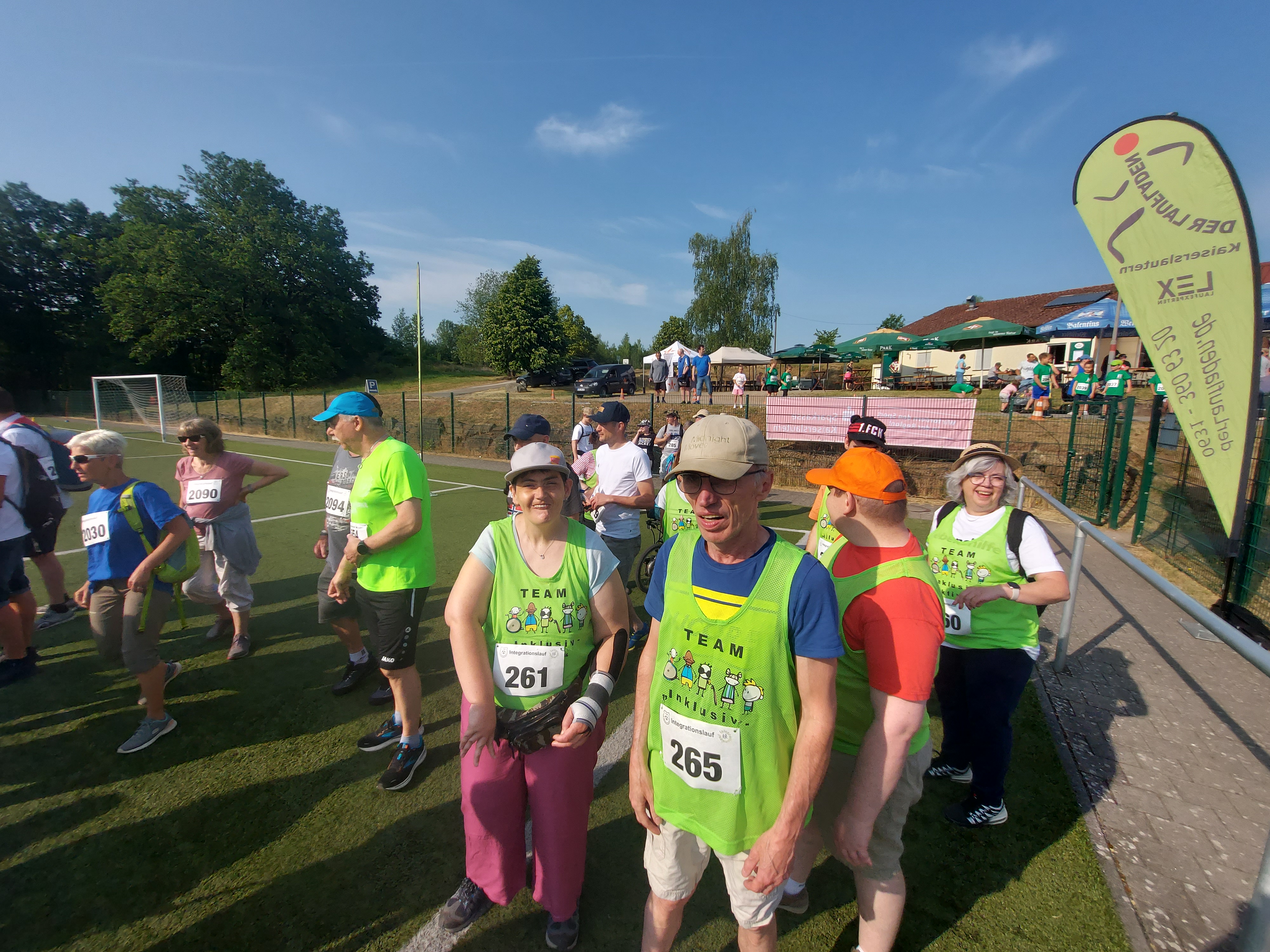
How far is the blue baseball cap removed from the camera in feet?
10.8

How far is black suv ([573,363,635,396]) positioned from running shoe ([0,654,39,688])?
72.6 ft

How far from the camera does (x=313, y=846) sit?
2.68 m

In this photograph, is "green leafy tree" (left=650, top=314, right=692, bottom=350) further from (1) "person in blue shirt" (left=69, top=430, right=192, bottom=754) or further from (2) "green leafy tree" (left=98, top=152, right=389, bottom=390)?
(1) "person in blue shirt" (left=69, top=430, right=192, bottom=754)

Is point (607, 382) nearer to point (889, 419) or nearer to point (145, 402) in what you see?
point (889, 419)

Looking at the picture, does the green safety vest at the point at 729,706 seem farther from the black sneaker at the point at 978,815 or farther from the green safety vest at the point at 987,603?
the black sneaker at the point at 978,815

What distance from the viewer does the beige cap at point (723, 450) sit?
57.9 inches

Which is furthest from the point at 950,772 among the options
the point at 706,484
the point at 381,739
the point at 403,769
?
the point at 381,739

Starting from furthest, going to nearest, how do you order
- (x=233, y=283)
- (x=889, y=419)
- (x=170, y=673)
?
(x=233, y=283), (x=889, y=419), (x=170, y=673)

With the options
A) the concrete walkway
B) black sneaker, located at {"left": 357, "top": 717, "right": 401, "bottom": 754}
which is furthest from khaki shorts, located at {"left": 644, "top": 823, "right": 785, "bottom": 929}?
black sneaker, located at {"left": 357, "top": 717, "right": 401, "bottom": 754}

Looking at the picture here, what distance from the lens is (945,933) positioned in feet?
7.45

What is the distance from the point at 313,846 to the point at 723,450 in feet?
9.47

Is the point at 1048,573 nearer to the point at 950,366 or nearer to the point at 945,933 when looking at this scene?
the point at 945,933

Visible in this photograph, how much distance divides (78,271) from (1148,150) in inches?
2445

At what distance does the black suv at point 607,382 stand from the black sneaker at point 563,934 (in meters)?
24.2
